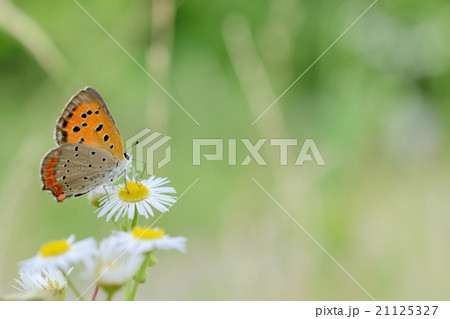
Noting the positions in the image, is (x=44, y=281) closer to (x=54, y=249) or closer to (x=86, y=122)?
(x=54, y=249)

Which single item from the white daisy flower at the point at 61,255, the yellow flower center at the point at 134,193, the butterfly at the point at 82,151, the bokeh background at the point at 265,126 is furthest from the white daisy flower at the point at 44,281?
the bokeh background at the point at 265,126

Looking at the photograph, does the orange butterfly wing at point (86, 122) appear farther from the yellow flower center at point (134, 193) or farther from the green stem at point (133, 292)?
the green stem at point (133, 292)

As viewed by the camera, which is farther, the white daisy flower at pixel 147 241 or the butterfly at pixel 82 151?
the butterfly at pixel 82 151

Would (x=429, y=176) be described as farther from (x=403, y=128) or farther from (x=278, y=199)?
(x=278, y=199)

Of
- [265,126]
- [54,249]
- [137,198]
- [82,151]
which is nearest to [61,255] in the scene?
[54,249]

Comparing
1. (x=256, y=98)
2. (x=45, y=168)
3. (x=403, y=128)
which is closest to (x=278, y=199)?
(x=256, y=98)
